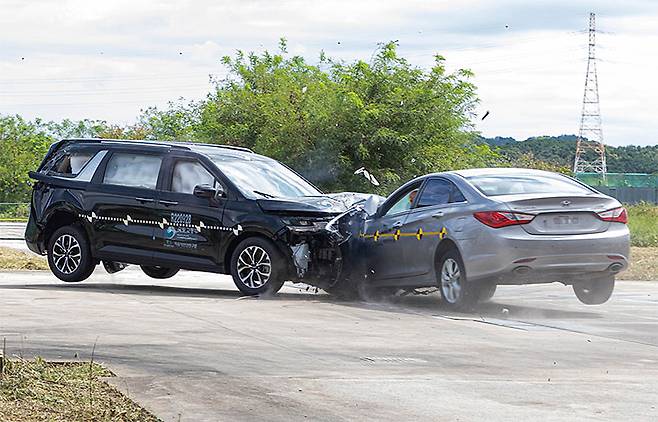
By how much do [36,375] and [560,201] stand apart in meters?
7.13

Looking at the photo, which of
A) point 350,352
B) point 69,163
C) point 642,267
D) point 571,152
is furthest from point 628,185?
point 350,352

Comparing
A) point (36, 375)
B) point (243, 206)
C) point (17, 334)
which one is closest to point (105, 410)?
point (36, 375)

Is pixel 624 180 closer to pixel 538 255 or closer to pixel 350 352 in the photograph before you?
pixel 538 255

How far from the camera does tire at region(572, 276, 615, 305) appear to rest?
14.5 m

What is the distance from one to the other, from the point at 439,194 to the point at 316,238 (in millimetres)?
1589

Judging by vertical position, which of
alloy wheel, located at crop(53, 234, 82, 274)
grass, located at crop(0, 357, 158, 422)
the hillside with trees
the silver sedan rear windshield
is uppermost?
the hillside with trees

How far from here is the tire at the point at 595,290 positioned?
1446 centimetres

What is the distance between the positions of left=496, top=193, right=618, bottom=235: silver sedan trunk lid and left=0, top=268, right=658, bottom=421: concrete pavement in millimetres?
961

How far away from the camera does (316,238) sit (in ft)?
49.0

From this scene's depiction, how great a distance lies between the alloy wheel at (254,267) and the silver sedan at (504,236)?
1.50 meters

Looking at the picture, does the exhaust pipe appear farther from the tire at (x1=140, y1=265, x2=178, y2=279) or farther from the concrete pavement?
the tire at (x1=140, y1=265, x2=178, y2=279)

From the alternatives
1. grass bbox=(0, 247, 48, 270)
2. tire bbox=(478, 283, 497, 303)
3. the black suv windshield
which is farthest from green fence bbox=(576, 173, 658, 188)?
tire bbox=(478, 283, 497, 303)

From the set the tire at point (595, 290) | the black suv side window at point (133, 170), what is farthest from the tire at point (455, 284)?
the black suv side window at point (133, 170)

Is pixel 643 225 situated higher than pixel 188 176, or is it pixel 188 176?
pixel 643 225
